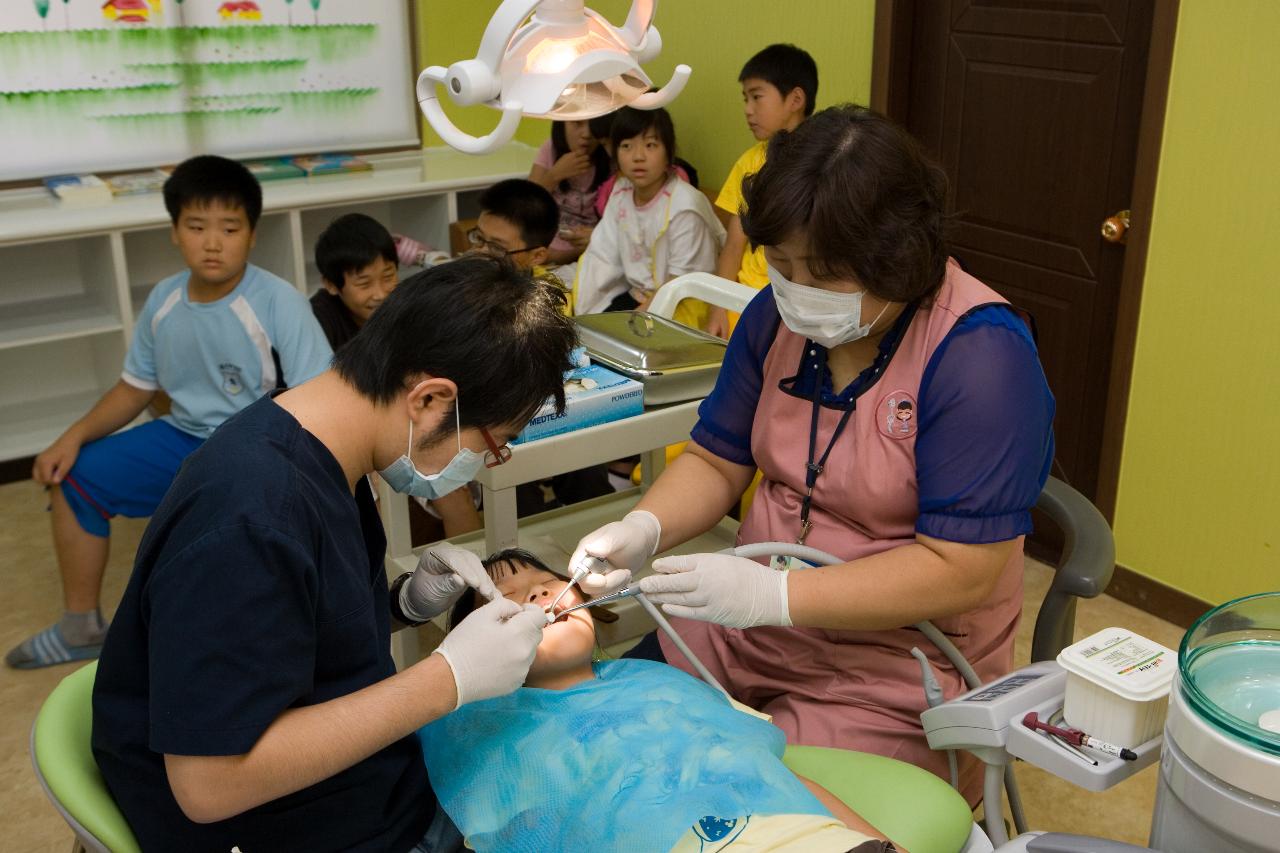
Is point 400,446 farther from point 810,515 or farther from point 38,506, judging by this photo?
point 38,506

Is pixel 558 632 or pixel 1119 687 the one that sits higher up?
pixel 1119 687

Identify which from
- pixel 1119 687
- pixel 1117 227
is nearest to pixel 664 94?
pixel 1119 687

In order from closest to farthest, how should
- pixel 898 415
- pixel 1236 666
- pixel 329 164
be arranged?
pixel 1236 666, pixel 898 415, pixel 329 164

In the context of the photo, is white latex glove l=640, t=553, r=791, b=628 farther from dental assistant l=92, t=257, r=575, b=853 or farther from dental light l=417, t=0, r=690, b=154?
dental light l=417, t=0, r=690, b=154

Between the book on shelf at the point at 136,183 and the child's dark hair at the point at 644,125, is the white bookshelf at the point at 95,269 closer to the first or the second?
the book on shelf at the point at 136,183

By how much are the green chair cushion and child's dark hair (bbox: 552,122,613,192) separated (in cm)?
301

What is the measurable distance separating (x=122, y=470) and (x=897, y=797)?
215 cm

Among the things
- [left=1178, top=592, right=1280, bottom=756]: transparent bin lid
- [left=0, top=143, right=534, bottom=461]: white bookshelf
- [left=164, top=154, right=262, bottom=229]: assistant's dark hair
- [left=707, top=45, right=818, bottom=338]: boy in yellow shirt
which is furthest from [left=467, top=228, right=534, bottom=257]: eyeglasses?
[left=1178, top=592, right=1280, bottom=756]: transparent bin lid

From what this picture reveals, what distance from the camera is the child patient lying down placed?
1259 millimetres

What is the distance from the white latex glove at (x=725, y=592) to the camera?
1.52 m

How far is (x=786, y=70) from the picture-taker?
3.36 meters

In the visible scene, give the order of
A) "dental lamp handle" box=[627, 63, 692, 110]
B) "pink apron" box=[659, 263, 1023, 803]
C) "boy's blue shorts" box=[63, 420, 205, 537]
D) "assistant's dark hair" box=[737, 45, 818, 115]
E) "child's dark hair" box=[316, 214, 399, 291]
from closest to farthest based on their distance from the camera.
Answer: "pink apron" box=[659, 263, 1023, 803]
"dental lamp handle" box=[627, 63, 692, 110]
"boy's blue shorts" box=[63, 420, 205, 537]
"child's dark hair" box=[316, 214, 399, 291]
"assistant's dark hair" box=[737, 45, 818, 115]

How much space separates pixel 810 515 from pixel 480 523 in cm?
143

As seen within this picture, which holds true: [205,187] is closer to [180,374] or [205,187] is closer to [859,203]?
[180,374]
